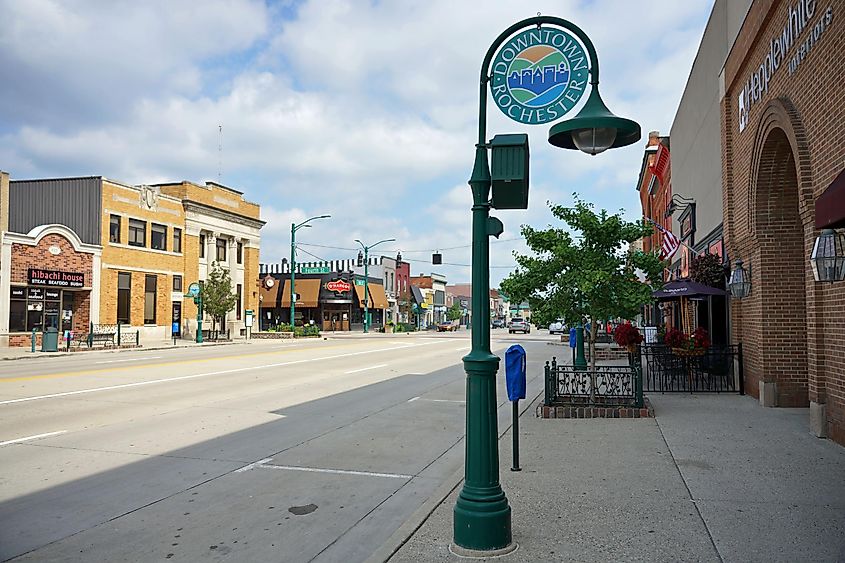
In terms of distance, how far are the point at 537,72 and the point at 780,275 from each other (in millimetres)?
8539

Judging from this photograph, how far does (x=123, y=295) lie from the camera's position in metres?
42.7

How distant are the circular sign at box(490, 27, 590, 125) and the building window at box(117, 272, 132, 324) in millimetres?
40533

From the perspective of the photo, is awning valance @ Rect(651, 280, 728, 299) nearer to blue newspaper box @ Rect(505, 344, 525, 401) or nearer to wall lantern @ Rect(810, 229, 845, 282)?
wall lantern @ Rect(810, 229, 845, 282)

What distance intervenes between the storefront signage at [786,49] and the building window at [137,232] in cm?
3817

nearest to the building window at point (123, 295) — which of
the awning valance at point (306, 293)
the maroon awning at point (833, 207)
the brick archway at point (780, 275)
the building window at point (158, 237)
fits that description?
the building window at point (158, 237)

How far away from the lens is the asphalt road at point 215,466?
584 cm

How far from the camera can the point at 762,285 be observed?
12.6 metres

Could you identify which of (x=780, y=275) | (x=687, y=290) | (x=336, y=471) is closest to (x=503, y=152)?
(x=336, y=471)

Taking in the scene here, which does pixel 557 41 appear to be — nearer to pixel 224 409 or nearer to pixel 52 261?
pixel 224 409

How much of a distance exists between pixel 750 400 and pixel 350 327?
67468 mm

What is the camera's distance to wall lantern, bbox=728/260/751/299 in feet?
43.3

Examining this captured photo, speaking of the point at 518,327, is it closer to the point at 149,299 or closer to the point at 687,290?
the point at 149,299

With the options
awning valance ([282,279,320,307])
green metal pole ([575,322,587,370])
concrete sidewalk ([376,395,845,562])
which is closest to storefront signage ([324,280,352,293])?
awning valance ([282,279,320,307])

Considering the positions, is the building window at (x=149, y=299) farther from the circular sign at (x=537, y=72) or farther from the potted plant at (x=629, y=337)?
the circular sign at (x=537, y=72)
